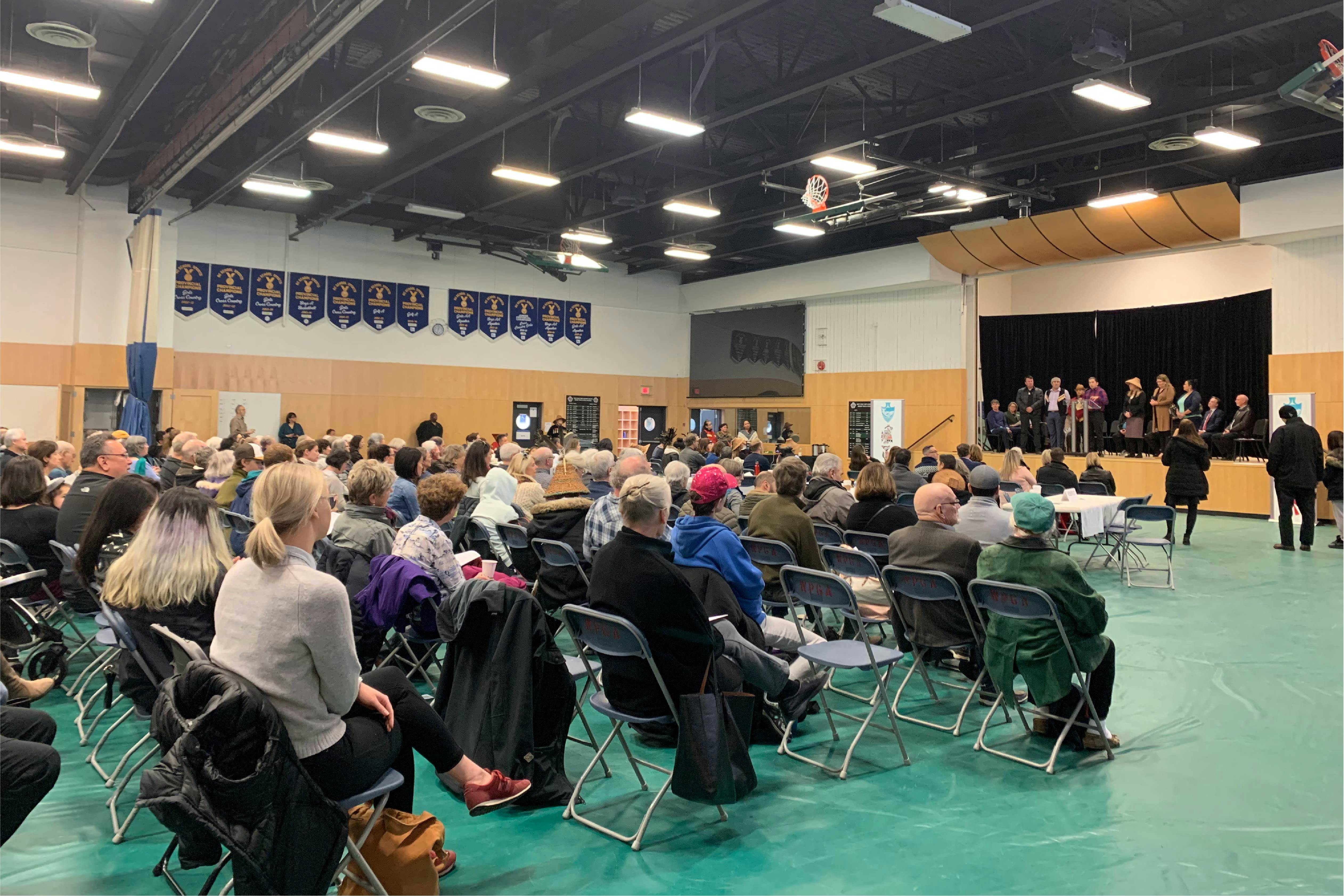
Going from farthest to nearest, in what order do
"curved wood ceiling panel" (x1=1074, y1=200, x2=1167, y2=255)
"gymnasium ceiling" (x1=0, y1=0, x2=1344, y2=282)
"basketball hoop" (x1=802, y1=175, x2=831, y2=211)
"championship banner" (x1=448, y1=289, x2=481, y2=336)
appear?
1. "championship banner" (x1=448, y1=289, x2=481, y2=336)
2. "curved wood ceiling panel" (x1=1074, y1=200, x2=1167, y2=255)
3. "basketball hoop" (x1=802, y1=175, x2=831, y2=211)
4. "gymnasium ceiling" (x1=0, y1=0, x2=1344, y2=282)

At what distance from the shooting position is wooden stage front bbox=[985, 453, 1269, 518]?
1313 centimetres

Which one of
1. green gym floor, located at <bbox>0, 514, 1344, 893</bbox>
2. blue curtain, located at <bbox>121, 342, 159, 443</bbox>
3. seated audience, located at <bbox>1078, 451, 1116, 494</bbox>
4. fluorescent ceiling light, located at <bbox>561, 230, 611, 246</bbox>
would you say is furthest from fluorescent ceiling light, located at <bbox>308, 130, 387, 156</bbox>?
seated audience, located at <bbox>1078, 451, 1116, 494</bbox>

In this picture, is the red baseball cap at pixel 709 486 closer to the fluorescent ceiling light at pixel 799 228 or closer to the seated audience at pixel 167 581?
the seated audience at pixel 167 581

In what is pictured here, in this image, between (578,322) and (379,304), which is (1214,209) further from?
(379,304)

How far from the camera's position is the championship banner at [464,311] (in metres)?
18.9

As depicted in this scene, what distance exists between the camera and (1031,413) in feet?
56.2

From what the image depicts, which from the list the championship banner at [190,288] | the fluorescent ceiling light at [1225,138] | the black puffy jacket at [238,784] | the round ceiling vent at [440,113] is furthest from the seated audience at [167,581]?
the championship banner at [190,288]

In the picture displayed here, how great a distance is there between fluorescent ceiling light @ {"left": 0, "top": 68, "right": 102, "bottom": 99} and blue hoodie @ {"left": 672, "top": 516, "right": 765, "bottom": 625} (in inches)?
347

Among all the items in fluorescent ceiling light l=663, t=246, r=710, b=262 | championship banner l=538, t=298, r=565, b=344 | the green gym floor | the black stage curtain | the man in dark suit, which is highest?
fluorescent ceiling light l=663, t=246, r=710, b=262

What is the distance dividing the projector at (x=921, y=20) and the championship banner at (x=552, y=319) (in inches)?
543

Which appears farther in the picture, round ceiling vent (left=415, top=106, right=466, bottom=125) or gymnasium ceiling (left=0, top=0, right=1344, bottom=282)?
round ceiling vent (left=415, top=106, right=466, bottom=125)

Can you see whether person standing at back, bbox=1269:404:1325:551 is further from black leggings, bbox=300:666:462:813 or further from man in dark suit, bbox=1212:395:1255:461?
black leggings, bbox=300:666:462:813

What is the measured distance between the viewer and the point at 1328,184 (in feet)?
39.2

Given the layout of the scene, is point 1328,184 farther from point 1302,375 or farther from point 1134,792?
point 1134,792
